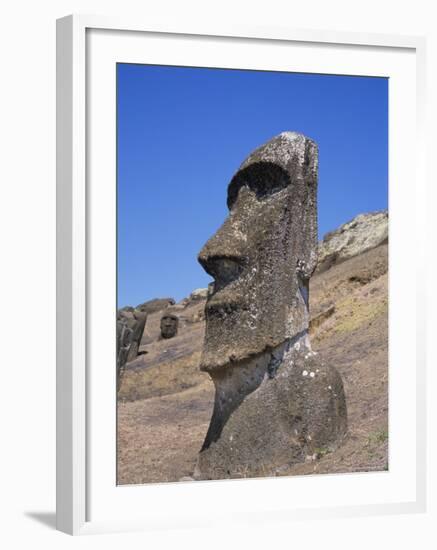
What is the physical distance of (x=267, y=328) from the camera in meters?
14.9

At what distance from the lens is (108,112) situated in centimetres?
1214

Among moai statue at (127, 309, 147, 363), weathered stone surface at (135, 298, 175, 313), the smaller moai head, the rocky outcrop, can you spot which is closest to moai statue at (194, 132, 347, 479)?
moai statue at (127, 309, 147, 363)

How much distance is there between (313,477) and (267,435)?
1518 millimetres

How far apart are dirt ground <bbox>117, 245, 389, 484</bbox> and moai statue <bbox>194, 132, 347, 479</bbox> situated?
429 mm

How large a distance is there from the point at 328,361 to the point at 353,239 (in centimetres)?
1134

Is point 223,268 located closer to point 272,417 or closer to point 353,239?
point 272,417

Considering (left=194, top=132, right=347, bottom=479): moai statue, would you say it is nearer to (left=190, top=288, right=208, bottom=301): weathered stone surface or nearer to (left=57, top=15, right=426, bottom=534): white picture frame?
(left=57, top=15, right=426, bottom=534): white picture frame

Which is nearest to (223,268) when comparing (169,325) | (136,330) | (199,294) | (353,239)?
(136,330)

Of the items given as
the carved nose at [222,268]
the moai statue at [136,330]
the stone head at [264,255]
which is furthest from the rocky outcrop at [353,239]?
the carved nose at [222,268]

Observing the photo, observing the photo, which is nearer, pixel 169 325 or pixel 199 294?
pixel 169 325

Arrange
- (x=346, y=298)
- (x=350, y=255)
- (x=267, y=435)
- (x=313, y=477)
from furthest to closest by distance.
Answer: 1. (x=350, y=255)
2. (x=346, y=298)
3. (x=267, y=435)
4. (x=313, y=477)

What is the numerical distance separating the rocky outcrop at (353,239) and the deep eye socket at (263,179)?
→ 1618cm
